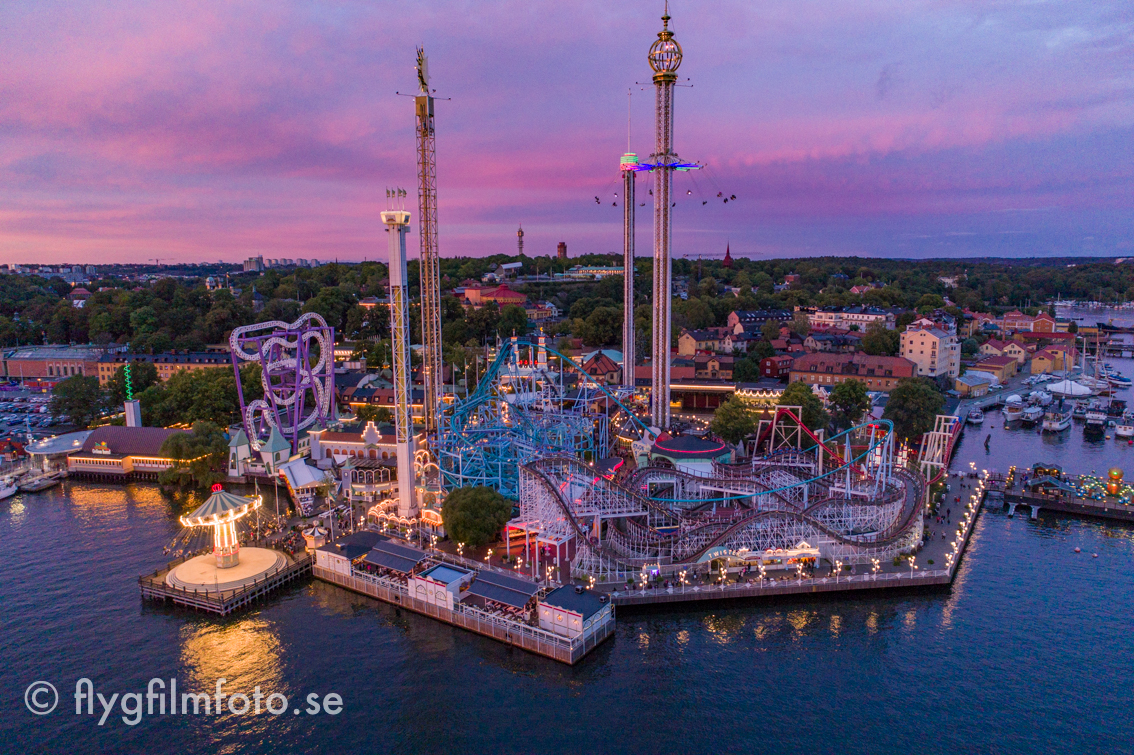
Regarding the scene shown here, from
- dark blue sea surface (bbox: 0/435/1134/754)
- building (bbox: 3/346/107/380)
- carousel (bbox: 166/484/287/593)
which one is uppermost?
building (bbox: 3/346/107/380)

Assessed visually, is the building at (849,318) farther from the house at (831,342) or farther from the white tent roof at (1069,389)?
the white tent roof at (1069,389)

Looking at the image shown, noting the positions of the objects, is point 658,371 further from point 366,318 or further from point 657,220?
point 366,318

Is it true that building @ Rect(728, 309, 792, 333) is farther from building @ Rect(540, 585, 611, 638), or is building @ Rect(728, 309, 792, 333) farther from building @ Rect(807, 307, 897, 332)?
building @ Rect(540, 585, 611, 638)

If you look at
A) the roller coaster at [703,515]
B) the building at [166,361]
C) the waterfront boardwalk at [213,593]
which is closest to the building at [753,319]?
the roller coaster at [703,515]

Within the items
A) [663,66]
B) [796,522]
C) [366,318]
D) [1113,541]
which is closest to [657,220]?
[663,66]

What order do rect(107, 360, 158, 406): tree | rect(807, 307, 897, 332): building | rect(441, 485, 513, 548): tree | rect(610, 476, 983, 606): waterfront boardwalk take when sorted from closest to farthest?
rect(610, 476, 983, 606): waterfront boardwalk < rect(441, 485, 513, 548): tree < rect(107, 360, 158, 406): tree < rect(807, 307, 897, 332): building

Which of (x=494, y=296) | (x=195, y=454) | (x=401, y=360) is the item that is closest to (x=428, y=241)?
(x=401, y=360)

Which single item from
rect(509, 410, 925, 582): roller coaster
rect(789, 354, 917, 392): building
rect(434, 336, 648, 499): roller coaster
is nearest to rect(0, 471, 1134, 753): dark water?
rect(509, 410, 925, 582): roller coaster
